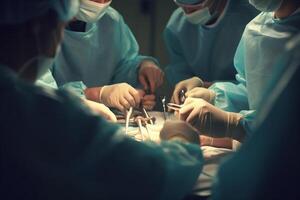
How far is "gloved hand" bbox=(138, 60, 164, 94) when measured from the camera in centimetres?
231

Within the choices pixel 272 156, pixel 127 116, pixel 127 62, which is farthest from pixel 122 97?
pixel 272 156

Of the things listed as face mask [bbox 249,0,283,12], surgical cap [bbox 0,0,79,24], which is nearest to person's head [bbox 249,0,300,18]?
face mask [bbox 249,0,283,12]

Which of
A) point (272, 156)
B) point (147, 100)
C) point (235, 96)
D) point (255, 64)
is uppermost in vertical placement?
point (272, 156)

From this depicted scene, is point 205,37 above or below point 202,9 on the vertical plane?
below

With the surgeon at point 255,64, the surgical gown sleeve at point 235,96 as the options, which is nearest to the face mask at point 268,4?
the surgeon at point 255,64

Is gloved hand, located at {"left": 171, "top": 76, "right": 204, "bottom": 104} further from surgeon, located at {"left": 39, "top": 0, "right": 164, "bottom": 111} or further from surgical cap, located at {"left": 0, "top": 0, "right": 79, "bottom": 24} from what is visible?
surgical cap, located at {"left": 0, "top": 0, "right": 79, "bottom": 24}

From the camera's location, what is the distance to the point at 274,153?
917 mm

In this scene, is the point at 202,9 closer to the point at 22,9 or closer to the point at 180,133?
the point at 180,133

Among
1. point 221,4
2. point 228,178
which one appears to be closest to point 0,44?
point 228,178

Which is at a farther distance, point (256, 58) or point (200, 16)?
point (200, 16)

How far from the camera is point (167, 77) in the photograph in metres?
2.63

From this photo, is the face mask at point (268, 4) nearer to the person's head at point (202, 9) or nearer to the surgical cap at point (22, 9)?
the person's head at point (202, 9)

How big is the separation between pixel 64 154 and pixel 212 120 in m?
0.86

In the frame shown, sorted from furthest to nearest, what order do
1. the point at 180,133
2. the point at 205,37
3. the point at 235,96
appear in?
the point at 205,37 < the point at 235,96 < the point at 180,133
